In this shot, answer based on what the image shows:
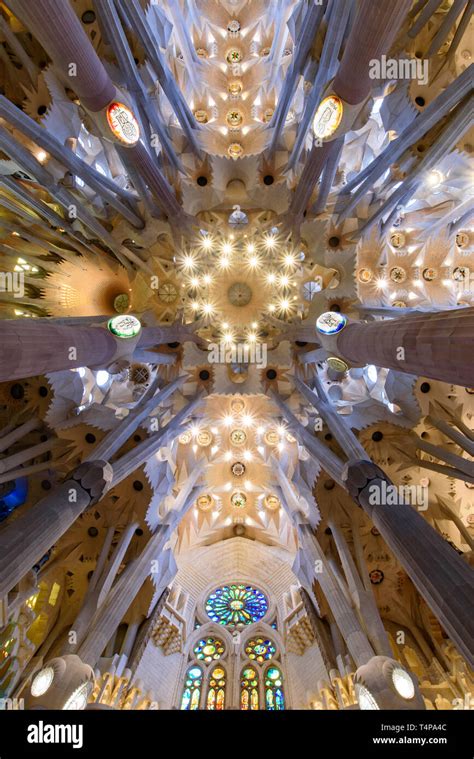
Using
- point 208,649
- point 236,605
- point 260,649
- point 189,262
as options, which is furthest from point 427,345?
point 236,605

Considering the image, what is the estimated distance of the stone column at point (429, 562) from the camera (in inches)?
274

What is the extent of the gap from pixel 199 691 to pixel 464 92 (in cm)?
2109

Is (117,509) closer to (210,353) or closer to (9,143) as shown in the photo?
(210,353)

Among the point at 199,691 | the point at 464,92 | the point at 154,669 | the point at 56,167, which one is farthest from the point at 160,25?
the point at 199,691

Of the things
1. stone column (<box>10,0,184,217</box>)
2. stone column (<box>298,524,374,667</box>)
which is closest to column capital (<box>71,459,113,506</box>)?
stone column (<box>298,524,374,667</box>)

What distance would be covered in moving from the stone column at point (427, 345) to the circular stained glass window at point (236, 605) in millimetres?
13829

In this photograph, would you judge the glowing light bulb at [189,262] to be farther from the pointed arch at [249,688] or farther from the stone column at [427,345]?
the pointed arch at [249,688]

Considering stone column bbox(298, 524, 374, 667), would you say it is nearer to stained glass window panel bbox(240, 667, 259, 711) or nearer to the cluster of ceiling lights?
stained glass window panel bbox(240, 667, 259, 711)

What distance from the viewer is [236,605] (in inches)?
756

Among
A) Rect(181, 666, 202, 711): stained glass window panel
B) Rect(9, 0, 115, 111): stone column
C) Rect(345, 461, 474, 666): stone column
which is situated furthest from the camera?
Rect(181, 666, 202, 711): stained glass window panel

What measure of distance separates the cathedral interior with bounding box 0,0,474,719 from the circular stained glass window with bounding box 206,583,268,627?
101mm

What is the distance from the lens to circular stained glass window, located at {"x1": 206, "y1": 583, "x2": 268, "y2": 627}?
18.6 m

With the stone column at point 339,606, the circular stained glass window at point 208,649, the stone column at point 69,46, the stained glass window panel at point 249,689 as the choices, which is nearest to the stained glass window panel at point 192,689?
the circular stained glass window at point 208,649

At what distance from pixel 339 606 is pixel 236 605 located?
8.07 m
